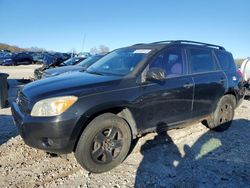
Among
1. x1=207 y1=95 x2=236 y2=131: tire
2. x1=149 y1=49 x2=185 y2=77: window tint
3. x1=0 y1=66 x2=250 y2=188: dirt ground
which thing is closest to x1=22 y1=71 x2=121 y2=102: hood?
x1=149 y1=49 x2=185 y2=77: window tint

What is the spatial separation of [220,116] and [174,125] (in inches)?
60.9

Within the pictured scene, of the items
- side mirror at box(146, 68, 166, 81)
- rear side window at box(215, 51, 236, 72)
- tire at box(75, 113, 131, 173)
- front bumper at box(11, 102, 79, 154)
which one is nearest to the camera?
front bumper at box(11, 102, 79, 154)

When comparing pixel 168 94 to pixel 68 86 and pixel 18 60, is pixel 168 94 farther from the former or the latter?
pixel 18 60

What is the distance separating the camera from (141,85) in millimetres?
4328

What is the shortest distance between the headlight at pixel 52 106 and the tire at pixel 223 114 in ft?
11.1

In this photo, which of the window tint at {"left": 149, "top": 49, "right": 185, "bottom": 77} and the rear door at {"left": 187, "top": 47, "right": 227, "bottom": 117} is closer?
the window tint at {"left": 149, "top": 49, "right": 185, "bottom": 77}

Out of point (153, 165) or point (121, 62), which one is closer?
point (153, 165)

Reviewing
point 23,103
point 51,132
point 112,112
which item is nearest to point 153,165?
point 112,112

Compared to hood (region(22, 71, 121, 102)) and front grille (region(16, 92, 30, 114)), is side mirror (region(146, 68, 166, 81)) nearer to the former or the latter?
hood (region(22, 71, 121, 102))

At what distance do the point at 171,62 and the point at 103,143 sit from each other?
1910 mm

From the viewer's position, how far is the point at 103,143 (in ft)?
13.2

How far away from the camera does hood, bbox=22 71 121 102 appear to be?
3812 mm

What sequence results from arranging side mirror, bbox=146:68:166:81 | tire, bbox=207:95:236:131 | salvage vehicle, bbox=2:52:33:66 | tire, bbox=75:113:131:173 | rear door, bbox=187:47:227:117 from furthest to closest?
salvage vehicle, bbox=2:52:33:66 → tire, bbox=207:95:236:131 → rear door, bbox=187:47:227:117 → side mirror, bbox=146:68:166:81 → tire, bbox=75:113:131:173

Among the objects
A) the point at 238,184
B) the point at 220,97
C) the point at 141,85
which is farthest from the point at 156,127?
the point at 220,97
